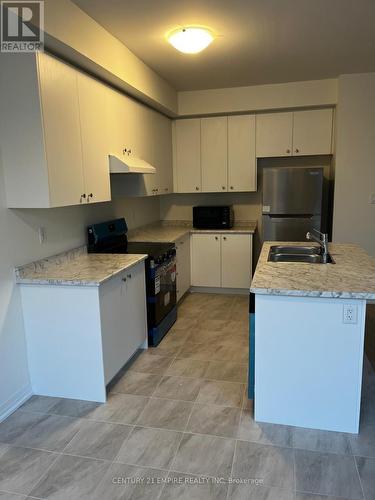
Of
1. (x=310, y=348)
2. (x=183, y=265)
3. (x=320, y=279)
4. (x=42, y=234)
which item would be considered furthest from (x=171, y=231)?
(x=310, y=348)

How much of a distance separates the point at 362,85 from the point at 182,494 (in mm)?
4186

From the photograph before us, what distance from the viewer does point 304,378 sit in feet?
7.12

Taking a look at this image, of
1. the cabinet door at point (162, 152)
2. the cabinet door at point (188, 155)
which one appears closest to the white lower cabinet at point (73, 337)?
the cabinet door at point (162, 152)

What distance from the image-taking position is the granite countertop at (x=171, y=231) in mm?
4203

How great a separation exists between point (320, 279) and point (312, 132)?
9.61 ft

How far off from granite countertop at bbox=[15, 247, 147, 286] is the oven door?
0.29 metres

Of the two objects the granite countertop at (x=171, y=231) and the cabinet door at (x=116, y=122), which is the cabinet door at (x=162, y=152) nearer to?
the granite countertop at (x=171, y=231)

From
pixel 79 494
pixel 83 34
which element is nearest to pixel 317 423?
pixel 79 494

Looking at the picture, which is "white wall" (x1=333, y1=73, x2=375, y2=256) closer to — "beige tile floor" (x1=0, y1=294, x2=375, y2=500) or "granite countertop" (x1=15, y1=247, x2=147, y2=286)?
"beige tile floor" (x1=0, y1=294, x2=375, y2=500)

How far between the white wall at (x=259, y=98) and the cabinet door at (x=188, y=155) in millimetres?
224

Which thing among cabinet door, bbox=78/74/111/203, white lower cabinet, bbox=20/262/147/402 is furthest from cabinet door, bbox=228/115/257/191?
white lower cabinet, bbox=20/262/147/402

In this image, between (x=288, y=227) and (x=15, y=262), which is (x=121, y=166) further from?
(x=288, y=227)

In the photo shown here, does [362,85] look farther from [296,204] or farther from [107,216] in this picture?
[107,216]

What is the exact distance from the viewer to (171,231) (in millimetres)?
4715
